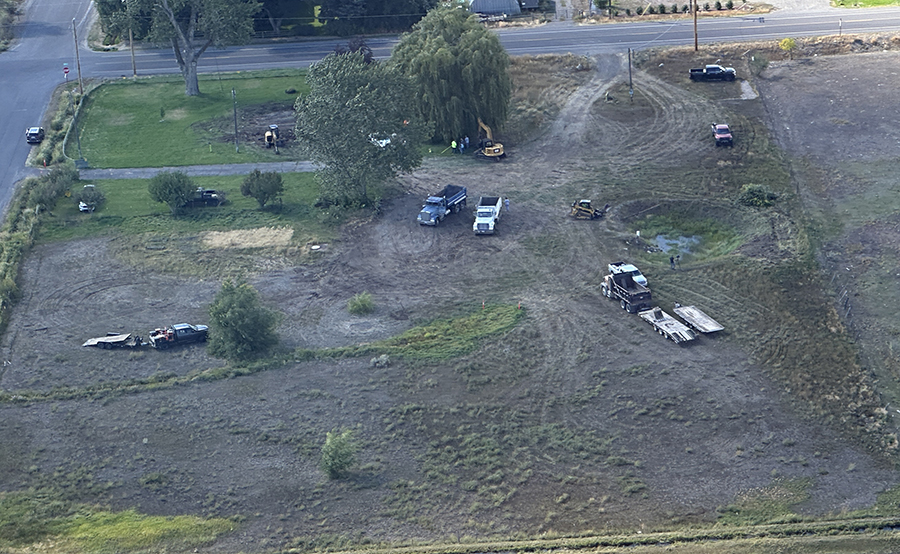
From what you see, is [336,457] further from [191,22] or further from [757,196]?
[191,22]

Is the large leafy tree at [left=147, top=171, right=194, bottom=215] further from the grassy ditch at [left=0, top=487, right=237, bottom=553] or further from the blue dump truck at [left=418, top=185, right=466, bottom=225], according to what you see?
the grassy ditch at [left=0, top=487, right=237, bottom=553]

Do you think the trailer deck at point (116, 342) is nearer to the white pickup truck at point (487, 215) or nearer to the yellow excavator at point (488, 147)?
the white pickup truck at point (487, 215)

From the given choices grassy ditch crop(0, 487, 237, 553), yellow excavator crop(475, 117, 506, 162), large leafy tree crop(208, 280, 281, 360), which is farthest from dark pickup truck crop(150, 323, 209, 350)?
yellow excavator crop(475, 117, 506, 162)

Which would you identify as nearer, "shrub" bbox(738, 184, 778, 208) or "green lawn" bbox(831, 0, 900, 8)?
"shrub" bbox(738, 184, 778, 208)

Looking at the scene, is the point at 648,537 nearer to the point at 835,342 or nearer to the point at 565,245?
the point at 835,342

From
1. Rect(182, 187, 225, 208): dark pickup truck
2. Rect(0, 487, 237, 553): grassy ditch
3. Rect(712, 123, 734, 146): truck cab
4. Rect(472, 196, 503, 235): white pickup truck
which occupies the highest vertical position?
Rect(712, 123, 734, 146): truck cab

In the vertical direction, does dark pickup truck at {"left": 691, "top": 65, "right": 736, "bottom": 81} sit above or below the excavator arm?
above

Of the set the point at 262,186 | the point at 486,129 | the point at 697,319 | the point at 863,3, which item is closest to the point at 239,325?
the point at 262,186
